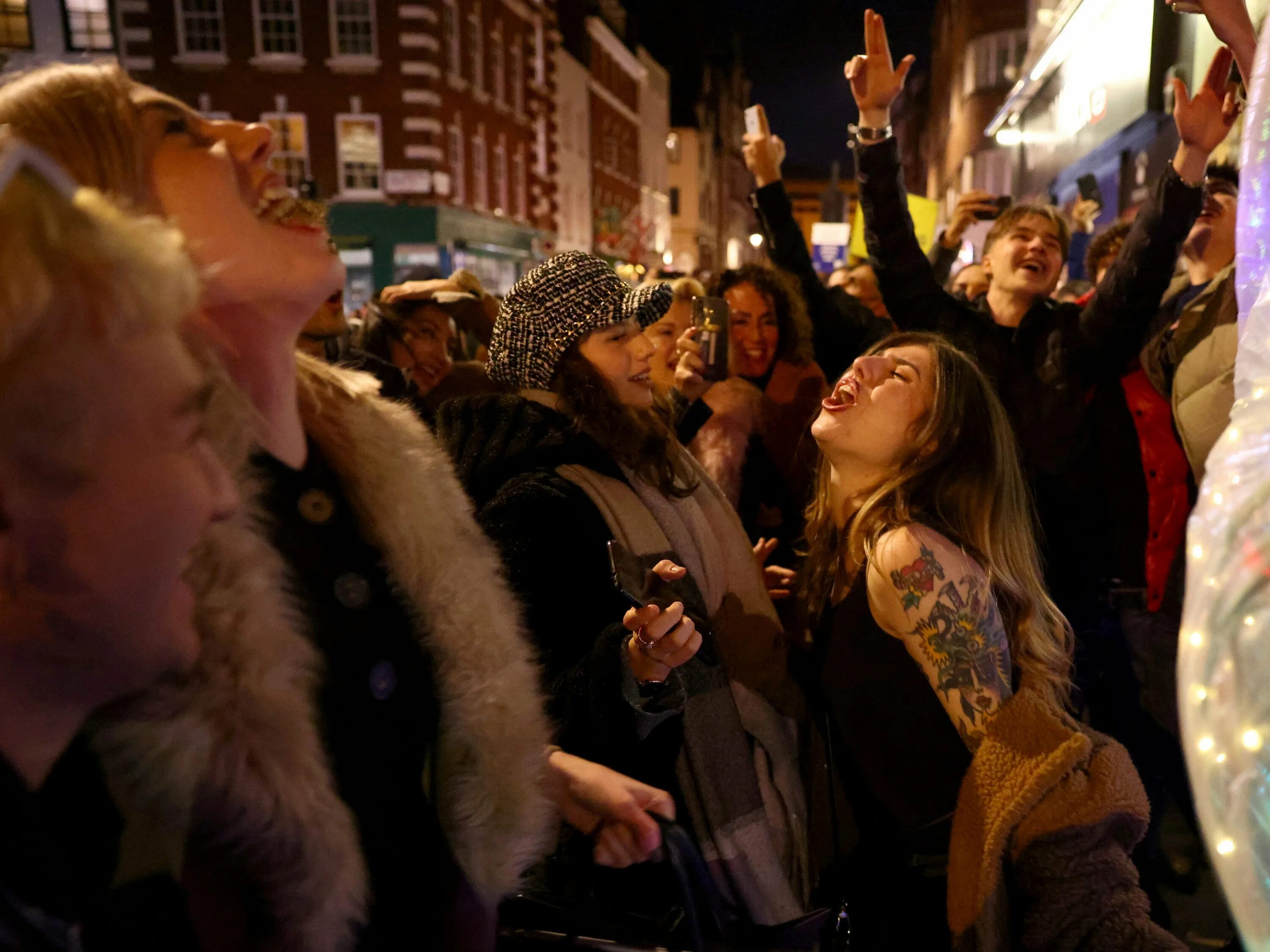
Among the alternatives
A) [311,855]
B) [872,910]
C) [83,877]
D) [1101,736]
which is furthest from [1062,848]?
[83,877]

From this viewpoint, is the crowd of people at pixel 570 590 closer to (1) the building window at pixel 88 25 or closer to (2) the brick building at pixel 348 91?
(2) the brick building at pixel 348 91

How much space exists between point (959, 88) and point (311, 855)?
34423 millimetres

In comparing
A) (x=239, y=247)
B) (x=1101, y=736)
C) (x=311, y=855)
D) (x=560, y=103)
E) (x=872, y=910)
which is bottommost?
(x=872, y=910)

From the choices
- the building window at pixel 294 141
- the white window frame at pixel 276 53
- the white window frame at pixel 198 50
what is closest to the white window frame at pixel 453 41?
the white window frame at pixel 276 53

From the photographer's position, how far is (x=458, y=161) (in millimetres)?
23781

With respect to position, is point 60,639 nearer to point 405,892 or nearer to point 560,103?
point 405,892

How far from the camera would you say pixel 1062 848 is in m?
1.70

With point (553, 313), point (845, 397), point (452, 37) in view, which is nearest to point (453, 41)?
point (452, 37)

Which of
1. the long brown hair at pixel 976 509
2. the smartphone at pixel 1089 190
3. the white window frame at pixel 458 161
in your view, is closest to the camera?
the long brown hair at pixel 976 509

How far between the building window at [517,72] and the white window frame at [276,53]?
293 inches

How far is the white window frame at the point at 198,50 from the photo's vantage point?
21.7 meters

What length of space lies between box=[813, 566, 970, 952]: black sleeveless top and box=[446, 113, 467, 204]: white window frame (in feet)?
75.4

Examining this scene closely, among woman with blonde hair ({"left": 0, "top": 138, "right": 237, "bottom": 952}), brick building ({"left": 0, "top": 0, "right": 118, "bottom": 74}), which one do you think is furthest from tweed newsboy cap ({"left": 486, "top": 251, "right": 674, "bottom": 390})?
brick building ({"left": 0, "top": 0, "right": 118, "bottom": 74})

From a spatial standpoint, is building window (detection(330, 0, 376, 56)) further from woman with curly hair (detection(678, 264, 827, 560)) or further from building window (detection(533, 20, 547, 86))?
woman with curly hair (detection(678, 264, 827, 560))
